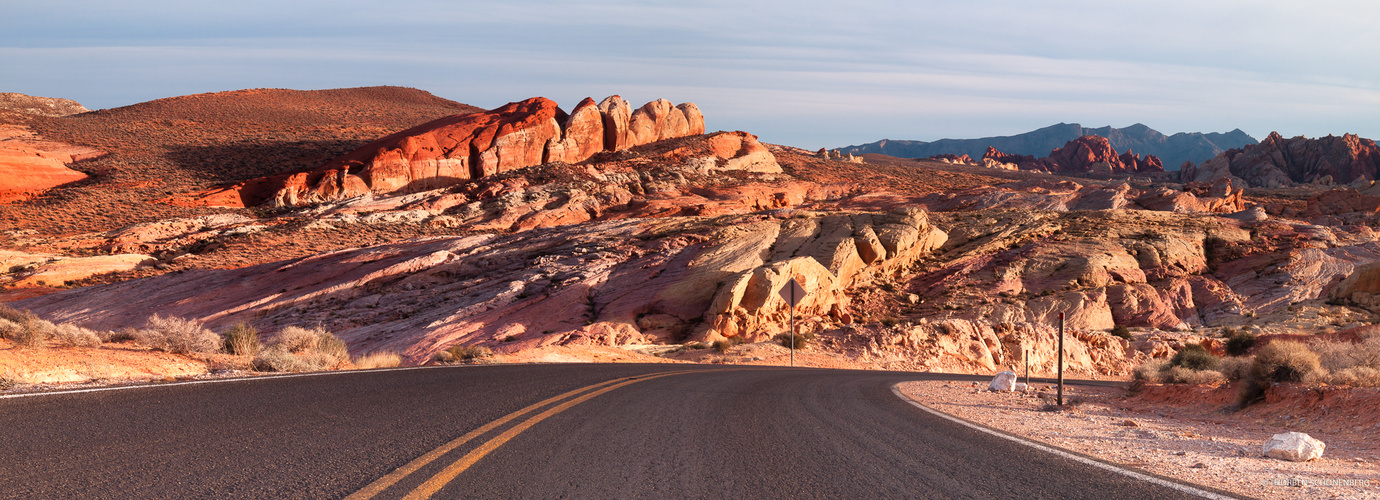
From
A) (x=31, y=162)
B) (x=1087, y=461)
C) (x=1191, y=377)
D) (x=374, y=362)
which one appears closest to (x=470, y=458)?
(x=1087, y=461)

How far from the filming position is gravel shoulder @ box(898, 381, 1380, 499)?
203 inches

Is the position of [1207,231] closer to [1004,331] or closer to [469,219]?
[1004,331]

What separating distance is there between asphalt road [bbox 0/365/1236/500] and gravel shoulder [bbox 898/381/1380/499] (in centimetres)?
77

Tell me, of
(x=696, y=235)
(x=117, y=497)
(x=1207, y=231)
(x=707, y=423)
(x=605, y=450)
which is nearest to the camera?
(x=117, y=497)

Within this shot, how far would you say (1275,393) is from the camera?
29.3ft

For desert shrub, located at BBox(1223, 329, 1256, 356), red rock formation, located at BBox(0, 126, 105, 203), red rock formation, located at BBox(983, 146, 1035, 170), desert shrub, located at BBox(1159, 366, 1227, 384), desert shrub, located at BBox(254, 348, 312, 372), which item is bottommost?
desert shrub, located at BBox(1223, 329, 1256, 356)

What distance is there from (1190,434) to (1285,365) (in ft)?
8.98

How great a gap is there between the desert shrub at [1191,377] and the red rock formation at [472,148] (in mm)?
58216

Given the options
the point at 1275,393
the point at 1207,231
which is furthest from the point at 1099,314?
the point at 1275,393

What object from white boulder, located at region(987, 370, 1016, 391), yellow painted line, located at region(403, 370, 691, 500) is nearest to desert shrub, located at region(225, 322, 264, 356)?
yellow painted line, located at region(403, 370, 691, 500)

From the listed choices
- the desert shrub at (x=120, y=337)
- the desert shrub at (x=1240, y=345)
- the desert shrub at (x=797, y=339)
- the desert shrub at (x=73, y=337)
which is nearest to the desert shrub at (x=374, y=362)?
the desert shrub at (x=120, y=337)

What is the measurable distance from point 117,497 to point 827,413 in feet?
21.3

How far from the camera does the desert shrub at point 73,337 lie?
1084cm

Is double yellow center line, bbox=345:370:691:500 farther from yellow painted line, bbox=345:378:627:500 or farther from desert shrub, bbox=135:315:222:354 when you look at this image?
desert shrub, bbox=135:315:222:354
